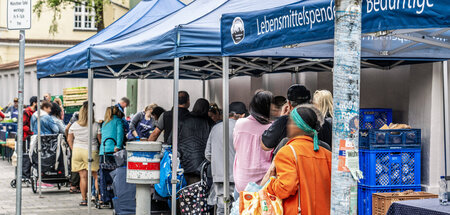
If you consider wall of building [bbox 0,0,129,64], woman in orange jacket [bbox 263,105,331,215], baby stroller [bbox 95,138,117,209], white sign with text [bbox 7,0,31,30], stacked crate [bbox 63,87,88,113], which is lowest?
baby stroller [bbox 95,138,117,209]

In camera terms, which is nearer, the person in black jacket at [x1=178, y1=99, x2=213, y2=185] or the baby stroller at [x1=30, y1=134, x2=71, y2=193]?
the person in black jacket at [x1=178, y1=99, x2=213, y2=185]

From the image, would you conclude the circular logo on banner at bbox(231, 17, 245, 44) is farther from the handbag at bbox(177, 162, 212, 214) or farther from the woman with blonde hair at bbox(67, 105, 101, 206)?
the woman with blonde hair at bbox(67, 105, 101, 206)

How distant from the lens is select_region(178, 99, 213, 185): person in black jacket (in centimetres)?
935

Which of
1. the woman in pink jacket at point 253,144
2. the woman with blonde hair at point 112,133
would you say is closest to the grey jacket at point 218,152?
the woman in pink jacket at point 253,144

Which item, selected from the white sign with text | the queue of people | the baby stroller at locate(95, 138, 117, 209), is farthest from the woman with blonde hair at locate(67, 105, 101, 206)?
the white sign with text

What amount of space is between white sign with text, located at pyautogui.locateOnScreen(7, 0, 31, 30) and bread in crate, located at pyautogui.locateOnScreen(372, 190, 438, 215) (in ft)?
15.2

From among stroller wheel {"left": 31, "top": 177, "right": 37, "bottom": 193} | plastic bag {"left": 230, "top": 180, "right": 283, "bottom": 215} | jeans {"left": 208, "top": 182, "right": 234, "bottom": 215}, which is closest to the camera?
plastic bag {"left": 230, "top": 180, "right": 283, "bottom": 215}

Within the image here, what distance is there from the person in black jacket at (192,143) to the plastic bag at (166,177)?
24 cm

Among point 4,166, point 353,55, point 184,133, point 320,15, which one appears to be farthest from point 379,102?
point 4,166

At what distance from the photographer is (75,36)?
1911 inches

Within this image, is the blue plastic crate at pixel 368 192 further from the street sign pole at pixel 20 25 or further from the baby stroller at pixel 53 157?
the baby stroller at pixel 53 157

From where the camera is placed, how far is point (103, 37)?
12.0 meters

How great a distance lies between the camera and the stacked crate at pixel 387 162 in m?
7.60

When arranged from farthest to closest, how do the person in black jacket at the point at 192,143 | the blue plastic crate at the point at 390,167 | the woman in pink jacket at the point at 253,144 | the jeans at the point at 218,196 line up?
the person in black jacket at the point at 192,143
the jeans at the point at 218,196
the blue plastic crate at the point at 390,167
the woman in pink jacket at the point at 253,144
